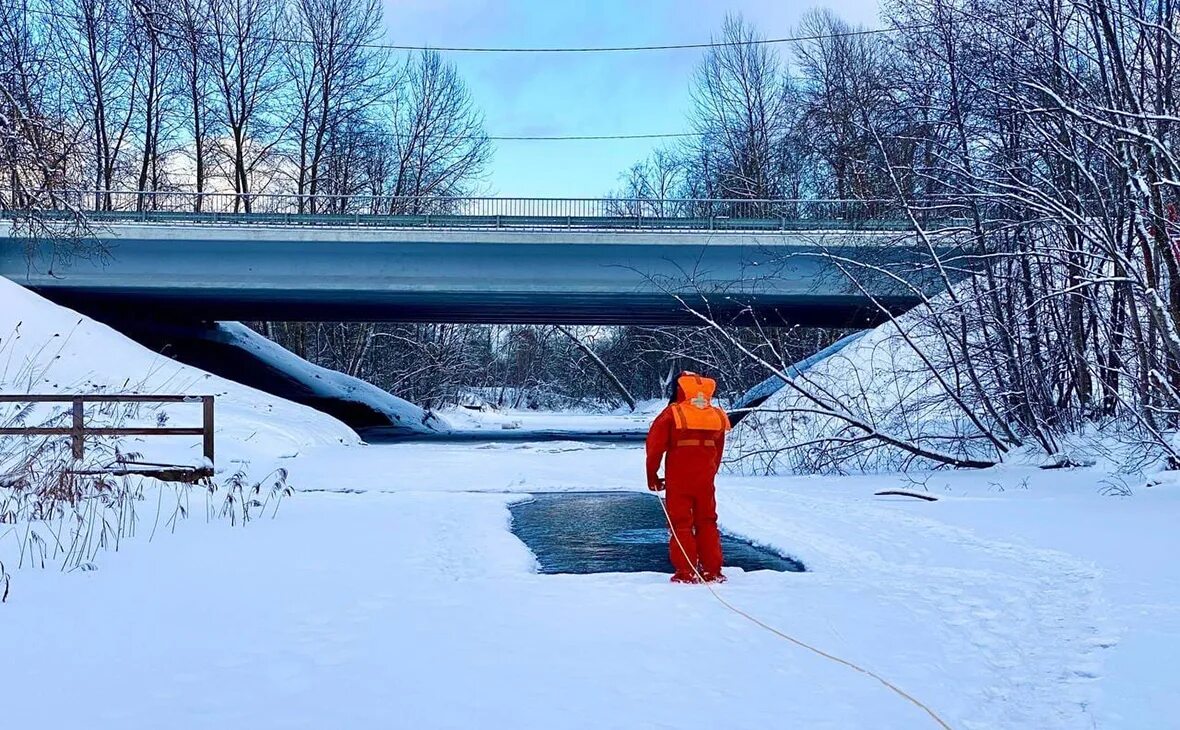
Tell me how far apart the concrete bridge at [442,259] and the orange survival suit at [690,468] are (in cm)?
1935

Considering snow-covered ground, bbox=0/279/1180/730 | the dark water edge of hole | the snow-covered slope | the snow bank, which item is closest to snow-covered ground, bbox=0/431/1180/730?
snow-covered ground, bbox=0/279/1180/730

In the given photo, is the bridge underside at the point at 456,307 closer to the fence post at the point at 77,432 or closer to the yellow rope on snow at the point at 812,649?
the fence post at the point at 77,432

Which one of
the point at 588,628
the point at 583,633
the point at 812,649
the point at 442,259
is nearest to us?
the point at 812,649

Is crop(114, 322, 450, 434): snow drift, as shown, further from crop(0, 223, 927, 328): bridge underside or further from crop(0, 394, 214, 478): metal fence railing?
crop(0, 394, 214, 478): metal fence railing

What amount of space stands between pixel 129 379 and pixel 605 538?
13713mm

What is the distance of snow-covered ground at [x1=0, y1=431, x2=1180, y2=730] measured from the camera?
423 centimetres

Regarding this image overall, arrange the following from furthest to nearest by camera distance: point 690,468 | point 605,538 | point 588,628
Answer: point 605,538, point 690,468, point 588,628

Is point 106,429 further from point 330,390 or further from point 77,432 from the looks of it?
point 330,390

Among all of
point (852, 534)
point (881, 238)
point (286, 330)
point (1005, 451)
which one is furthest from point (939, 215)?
point (286, 330)

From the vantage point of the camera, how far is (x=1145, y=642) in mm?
5293

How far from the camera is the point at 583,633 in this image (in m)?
5.60

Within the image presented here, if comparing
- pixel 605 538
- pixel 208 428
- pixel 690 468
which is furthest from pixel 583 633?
pixel 208 428

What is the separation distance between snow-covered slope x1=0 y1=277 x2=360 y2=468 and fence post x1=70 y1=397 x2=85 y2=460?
315 centimetres

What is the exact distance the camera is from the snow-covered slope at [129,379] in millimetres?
18859
